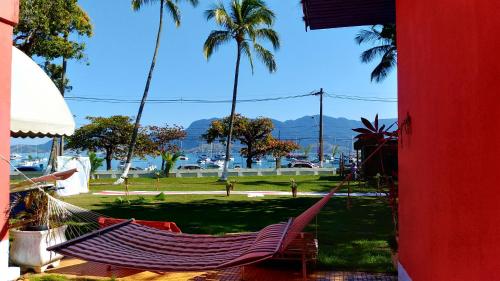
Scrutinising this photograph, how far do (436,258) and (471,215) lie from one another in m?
0.95

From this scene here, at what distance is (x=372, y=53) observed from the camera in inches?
936

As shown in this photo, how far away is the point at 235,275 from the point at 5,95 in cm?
389

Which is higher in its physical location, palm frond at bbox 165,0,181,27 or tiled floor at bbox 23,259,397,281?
palm frond at bbox 165,0,181,27

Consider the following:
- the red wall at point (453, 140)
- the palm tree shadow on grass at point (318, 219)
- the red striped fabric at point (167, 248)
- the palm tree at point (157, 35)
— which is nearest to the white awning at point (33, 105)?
the red striped fabric at point (167, 248)

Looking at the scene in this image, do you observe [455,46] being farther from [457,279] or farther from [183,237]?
[183,237]

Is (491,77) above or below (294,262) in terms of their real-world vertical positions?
above

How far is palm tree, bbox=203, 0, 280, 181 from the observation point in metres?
23.1

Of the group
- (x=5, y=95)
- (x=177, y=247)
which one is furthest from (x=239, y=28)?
(x=177, y=247)

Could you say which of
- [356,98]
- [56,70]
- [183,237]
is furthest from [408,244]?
[356,98]

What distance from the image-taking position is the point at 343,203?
1316 centimetres

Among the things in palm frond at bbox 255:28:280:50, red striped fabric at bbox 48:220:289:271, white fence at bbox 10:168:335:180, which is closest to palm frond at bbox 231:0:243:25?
palm frond at bbox 255:28:280:50

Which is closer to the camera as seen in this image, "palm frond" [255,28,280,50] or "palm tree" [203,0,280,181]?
"palm tree" [203,0,280,181]

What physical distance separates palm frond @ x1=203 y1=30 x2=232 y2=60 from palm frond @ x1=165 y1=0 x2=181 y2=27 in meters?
2.51

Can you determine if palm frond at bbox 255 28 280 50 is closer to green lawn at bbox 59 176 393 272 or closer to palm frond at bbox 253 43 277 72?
palm frond at bbox 253 43 277 72
